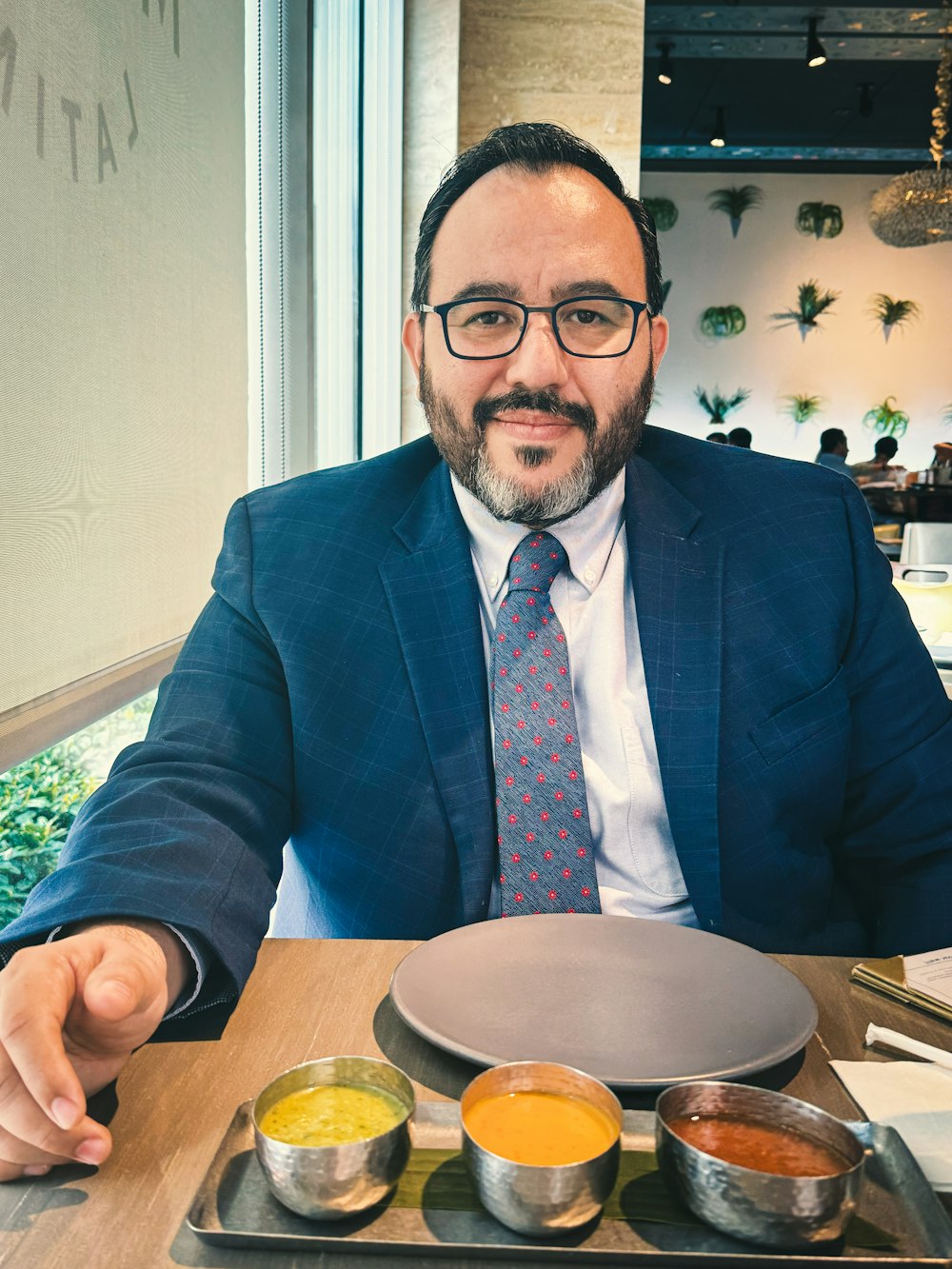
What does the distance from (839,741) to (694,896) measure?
27 cm

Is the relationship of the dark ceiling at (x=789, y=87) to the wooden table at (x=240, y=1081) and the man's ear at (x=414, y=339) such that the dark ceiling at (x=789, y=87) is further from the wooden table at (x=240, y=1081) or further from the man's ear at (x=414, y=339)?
the wooden table at (x=240, y=1081)

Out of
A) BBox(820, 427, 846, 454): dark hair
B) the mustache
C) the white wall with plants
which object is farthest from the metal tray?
the white wall with plants

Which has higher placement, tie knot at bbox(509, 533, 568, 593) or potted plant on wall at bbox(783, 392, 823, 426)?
potted plant on wall at bbox(783, 392, 823, 426)

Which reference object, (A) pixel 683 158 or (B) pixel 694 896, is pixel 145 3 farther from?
(A) pixel 683 158

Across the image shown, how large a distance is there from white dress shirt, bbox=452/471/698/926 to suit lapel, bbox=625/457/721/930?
3 cm

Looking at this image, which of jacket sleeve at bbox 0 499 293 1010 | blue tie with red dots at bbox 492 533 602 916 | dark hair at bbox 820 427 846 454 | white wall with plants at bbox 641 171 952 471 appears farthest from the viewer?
white wall with plants at bbox 641 171 952 471

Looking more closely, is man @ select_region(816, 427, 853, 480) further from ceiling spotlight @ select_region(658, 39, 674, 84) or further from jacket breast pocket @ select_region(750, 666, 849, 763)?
jacket breast pocket @ select_region(750, 666, 849, 763)

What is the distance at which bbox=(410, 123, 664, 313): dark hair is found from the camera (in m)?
1.37

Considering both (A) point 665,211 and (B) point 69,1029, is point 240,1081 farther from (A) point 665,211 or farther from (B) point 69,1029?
(A) point 665,211

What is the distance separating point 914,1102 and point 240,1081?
0.47 metres

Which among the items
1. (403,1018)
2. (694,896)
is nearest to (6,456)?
(403,1018)

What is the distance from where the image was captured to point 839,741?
51.1 inches

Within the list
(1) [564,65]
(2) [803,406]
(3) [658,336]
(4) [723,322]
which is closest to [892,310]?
(2) [803,406]

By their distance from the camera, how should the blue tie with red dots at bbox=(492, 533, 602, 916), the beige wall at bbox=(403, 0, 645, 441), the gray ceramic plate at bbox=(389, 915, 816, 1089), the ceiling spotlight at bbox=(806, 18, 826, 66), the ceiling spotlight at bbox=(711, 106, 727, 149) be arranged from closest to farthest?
the gray ceramic plate at bbox=(389, 915, 816, 1089)
the blue tie with red dots at bbox=(492, 533, 602, 916)
the beige wall at bbox=(403, 0, 645, 441)
the ceiling spotlight at bbox=(806, 18, 826, 66)
the ceiling spotlight at bbox=(711, 106, 727, 149)
